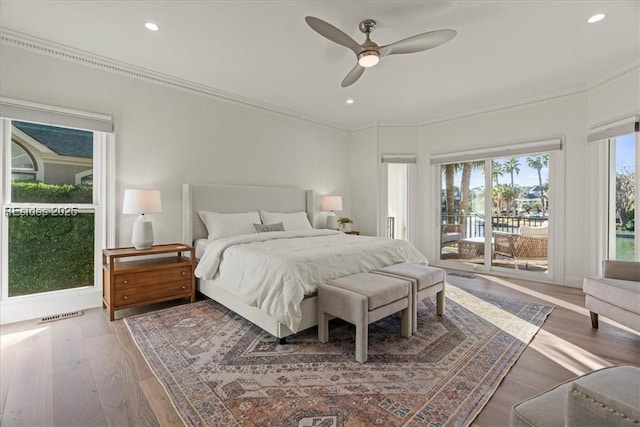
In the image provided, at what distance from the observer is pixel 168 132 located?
12.2 feet

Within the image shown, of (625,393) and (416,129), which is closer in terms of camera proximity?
(625,393)

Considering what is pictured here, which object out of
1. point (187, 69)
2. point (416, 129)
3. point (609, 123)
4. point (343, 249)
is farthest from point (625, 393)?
point (416, 129)

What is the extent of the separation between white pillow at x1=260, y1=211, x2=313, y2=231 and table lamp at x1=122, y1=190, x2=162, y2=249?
1.47 meters

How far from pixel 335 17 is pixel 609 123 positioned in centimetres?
360

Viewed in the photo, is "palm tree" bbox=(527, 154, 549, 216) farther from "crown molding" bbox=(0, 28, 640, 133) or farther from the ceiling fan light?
the ceiling fan light

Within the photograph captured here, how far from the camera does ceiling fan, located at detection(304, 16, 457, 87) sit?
2223mm

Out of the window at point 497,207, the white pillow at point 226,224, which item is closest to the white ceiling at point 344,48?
the window at point 497,207

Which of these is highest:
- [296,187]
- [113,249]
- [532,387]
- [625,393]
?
[296,187]

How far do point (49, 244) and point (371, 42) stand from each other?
3762mm

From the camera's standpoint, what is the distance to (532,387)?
1.85 m

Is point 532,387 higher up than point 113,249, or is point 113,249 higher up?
point 113,249

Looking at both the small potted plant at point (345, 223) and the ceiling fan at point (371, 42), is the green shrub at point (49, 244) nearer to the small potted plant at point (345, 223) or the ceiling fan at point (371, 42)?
the ceiling fan at point (371, 42)

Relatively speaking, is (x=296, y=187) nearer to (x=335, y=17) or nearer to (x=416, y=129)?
(x=416, y=129)

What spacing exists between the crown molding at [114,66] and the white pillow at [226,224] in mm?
1660
